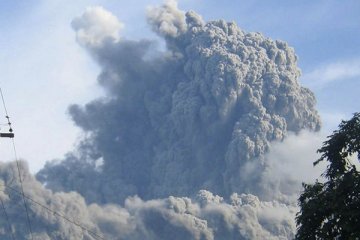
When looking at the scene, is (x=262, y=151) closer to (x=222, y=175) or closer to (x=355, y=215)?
(x=222, y=175)

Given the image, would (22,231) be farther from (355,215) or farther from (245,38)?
(355,215)

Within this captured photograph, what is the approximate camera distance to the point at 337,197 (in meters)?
23.3

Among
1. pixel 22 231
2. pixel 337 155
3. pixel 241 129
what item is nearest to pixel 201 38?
pixel 241 129

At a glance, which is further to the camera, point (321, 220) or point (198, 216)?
point (198, 216)

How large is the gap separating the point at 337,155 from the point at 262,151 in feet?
514

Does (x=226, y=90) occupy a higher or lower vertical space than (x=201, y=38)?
lower

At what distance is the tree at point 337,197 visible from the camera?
22969 millimetres

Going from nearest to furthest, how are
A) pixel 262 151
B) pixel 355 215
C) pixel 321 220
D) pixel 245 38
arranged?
1. pixel 355 215
2. pixel 321 220
3. pixel 262 151
4. pixel 245 38

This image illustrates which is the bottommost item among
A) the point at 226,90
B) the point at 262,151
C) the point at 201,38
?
the point at 262,151

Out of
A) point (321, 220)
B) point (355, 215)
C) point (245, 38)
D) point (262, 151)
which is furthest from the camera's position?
point (245, 38)

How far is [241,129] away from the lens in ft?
600

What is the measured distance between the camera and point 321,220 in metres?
24.2

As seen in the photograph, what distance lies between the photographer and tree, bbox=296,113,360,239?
23.0 metres

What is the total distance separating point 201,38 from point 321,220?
166 m
